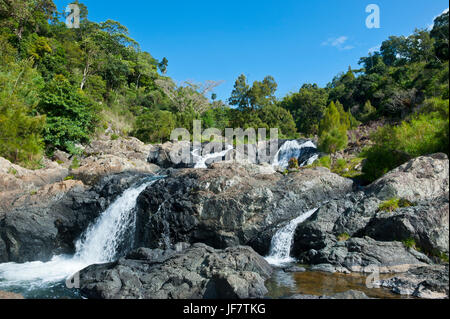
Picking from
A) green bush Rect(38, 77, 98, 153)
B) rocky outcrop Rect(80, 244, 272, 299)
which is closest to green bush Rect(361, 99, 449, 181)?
rocky outcrop Rect(80, 244, 272, 299)

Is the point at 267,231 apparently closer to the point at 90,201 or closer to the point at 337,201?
the point at 337,201

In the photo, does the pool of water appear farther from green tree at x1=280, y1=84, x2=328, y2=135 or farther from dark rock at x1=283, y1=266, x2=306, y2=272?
green tree at x1=280, y1=84, x2=328, y2=135

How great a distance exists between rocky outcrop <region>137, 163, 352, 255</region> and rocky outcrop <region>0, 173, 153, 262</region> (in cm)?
228

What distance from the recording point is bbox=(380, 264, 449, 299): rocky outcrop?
17.3 feet

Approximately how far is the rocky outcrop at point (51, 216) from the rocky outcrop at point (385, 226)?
8.32 meters

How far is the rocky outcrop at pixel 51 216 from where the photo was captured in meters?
10.6

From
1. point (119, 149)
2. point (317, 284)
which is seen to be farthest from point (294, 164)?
point (317, 284)

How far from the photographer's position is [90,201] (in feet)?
40.4

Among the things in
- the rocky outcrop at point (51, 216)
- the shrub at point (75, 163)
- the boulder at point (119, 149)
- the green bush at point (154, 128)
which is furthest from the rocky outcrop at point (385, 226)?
the green bush at point (154, 128)

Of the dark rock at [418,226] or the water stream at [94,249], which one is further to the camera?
the water stream at [94,249]

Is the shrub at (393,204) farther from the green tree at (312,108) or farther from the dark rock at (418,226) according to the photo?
the green tree at (312,108)

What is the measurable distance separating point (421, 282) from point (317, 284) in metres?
2.04

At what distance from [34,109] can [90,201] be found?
12.1m

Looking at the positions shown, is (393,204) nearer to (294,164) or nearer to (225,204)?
(225,204)
